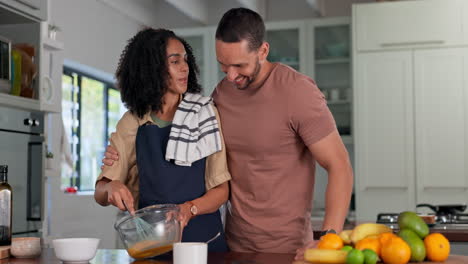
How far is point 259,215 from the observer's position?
203 cm

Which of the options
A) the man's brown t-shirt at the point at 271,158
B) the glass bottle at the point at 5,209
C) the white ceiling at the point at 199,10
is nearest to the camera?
the glass bottle at the point at 5,209

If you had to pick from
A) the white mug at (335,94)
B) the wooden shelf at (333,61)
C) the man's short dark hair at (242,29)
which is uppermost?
the wooden shelf at (333,61)

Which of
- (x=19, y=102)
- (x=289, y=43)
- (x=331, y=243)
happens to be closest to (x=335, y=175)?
(x=331, y=243)

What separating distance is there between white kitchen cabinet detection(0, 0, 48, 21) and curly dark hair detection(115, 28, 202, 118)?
967 mm

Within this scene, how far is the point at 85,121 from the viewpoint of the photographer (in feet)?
18.9

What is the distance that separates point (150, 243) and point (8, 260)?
0.44 metres

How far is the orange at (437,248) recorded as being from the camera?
143cm

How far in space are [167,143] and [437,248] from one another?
0.86 m

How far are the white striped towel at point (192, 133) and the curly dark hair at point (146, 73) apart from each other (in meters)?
0.10

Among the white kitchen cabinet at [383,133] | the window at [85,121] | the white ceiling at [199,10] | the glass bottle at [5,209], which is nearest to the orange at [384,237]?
the glass bottle at [5,209]

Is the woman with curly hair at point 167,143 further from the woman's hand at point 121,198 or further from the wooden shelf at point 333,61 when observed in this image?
the wooden shelf at point 333,61

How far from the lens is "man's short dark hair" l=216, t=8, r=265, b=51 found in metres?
1.93

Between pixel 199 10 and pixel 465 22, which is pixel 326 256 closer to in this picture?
pixel 465 22

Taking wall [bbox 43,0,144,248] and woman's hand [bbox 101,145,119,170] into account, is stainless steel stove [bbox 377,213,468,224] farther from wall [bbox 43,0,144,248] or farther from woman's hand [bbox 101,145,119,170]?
wall [bbox 43,0,144,248]
